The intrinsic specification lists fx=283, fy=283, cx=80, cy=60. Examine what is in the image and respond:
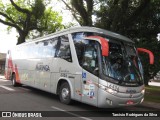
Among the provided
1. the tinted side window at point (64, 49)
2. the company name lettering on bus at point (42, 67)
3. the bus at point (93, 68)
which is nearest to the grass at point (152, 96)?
the bus at point (93, 68)

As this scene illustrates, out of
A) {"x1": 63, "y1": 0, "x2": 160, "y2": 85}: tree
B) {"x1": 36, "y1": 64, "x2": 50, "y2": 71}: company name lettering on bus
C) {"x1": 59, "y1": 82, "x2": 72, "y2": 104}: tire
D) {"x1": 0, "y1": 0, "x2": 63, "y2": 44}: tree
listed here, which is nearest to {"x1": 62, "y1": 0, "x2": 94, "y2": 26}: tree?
{"x1": 63, "y1": 0, "x2": 160, "y2": 85}: tree

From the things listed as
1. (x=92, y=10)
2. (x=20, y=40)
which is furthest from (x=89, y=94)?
(x=20, y=40)

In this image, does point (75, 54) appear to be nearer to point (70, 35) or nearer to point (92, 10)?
point (70, 35)

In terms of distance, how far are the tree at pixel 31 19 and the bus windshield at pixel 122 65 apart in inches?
879

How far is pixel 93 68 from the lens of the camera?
1102 cm

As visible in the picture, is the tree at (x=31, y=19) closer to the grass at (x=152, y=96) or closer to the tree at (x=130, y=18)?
the tree at (x=130, y=18)

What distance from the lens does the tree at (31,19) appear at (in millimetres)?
33250

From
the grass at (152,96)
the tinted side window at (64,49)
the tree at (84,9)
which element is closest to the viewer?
the tinted side window at (64,49)

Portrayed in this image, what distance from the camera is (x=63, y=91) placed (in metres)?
13.0

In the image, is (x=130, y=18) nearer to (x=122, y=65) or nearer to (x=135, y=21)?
(x=135, y=21)

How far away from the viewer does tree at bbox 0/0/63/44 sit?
33.2 m

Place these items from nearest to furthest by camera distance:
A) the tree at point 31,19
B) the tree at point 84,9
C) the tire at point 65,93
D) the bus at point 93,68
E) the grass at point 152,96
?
the bus at point 93,68 < the tire at point 65,93 < the grass at point 152,96 < the tree at point 84,9 < the tree at point 31,19

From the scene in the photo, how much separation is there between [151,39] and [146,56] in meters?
2.98

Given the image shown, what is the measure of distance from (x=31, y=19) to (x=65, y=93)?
24.9m
